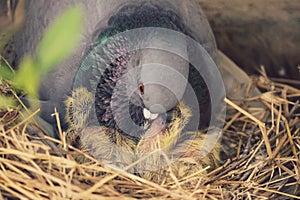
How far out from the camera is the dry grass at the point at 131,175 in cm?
172

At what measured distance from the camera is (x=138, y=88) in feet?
6.36

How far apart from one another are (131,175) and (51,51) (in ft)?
1.72

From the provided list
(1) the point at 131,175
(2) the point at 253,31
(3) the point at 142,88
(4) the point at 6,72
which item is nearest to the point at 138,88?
(3) the point at 142,88

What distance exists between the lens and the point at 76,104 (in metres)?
2.05

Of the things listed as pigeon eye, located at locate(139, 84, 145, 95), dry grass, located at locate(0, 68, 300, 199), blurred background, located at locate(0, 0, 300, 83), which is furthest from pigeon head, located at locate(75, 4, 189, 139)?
blurred background, located at locate(0, 0, 300, 83)

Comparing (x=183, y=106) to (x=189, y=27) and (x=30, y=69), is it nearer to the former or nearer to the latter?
(x=189, y=27)

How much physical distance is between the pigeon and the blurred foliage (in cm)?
3

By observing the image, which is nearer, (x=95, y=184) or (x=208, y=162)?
(x=95, y=184)

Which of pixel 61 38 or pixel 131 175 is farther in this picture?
pixel 61 38

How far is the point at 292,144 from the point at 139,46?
0.59 metres

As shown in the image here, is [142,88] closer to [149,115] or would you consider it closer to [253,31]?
[149,115]

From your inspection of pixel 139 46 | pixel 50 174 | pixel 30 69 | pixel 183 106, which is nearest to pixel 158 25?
pixel 139 46

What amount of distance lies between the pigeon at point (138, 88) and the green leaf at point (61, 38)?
3cm

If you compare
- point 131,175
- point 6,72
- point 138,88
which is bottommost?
point 131,175
